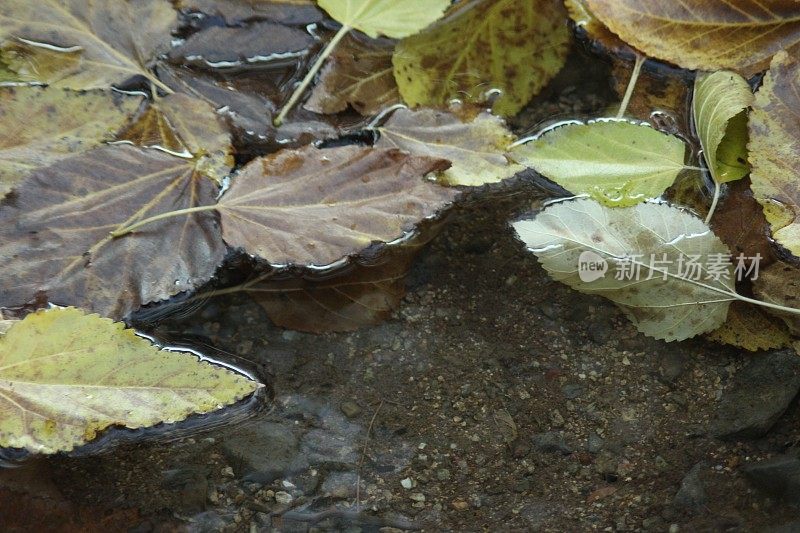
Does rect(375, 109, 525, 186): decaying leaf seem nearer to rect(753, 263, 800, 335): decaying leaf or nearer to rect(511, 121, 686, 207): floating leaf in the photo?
rect(511, 121, 686, 207): floating leaf

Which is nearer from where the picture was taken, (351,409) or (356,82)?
(351,409)

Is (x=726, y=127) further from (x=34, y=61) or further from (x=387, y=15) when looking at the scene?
(x=34, y=61)

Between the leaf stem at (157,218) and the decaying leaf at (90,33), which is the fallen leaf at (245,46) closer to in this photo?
the decaying leaf at (90,33)

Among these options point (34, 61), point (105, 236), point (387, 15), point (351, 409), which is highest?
point (387, 15)

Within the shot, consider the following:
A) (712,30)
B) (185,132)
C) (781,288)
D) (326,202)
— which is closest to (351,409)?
(326,202)

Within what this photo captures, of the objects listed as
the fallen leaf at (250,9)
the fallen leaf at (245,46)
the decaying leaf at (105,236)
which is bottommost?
the decaying leaf at (105,236)

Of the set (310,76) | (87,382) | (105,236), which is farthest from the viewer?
(310,76)

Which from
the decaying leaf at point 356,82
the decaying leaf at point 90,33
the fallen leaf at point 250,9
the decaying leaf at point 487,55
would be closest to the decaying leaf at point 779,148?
the decaying leaf at point 487,55
